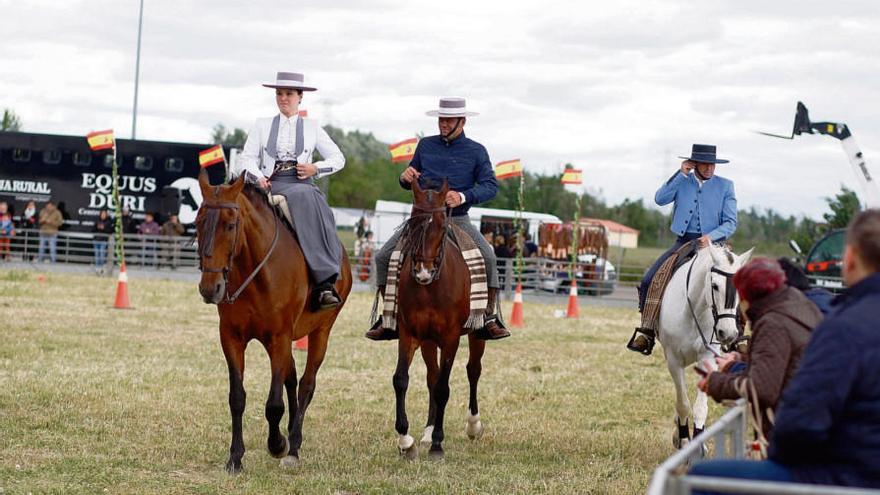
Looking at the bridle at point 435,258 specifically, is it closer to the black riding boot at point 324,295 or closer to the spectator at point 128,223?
the black riding boot at point 324,295

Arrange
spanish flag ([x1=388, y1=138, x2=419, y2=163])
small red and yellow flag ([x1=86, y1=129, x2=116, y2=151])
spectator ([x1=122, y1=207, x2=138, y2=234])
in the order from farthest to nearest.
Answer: spectator ([x1=122, y1=207, x2=138, y2=234]) → small red and yellow flag ([x1=86, y1=129, x2=116, y2=151]) → spanish flag ([x1=388, y1=138, x2=419, y2=163])

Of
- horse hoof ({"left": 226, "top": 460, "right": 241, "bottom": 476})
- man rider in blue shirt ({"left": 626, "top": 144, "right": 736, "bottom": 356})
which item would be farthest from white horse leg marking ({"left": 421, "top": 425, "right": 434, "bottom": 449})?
man rider in blue shirt ({"left": 626, "top": 144, "right": 736, "bottom": 356})

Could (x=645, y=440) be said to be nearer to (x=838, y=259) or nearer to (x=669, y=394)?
(x=669, y=394)

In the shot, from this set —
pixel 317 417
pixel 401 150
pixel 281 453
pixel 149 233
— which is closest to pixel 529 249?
pixel 401 150

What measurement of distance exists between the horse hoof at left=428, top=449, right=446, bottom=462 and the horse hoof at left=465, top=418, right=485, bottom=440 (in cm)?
92

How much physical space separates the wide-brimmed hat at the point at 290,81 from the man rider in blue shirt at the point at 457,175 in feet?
3.71

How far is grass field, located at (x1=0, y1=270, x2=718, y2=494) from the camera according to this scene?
8.20m

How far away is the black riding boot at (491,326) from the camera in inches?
398

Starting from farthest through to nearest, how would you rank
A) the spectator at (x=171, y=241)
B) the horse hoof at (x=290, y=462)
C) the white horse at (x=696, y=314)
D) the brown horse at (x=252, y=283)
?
the spectator at (x=171, y=241) < the white horse at (x=696, y=314) < the horse hoof at (x=290, y=462) < the brown horse at (x=252, y=283)

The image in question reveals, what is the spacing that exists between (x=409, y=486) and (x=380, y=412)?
345 cm

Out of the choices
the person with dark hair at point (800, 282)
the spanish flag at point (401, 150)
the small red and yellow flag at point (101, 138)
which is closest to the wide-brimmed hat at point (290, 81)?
the person with dark hair at point (800, 282)

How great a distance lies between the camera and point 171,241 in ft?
113

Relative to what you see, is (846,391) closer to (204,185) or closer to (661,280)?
(204,185)

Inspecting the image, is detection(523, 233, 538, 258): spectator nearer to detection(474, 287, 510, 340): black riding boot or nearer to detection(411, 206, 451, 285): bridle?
detection(474, 287, 510, 340): black riding boot
